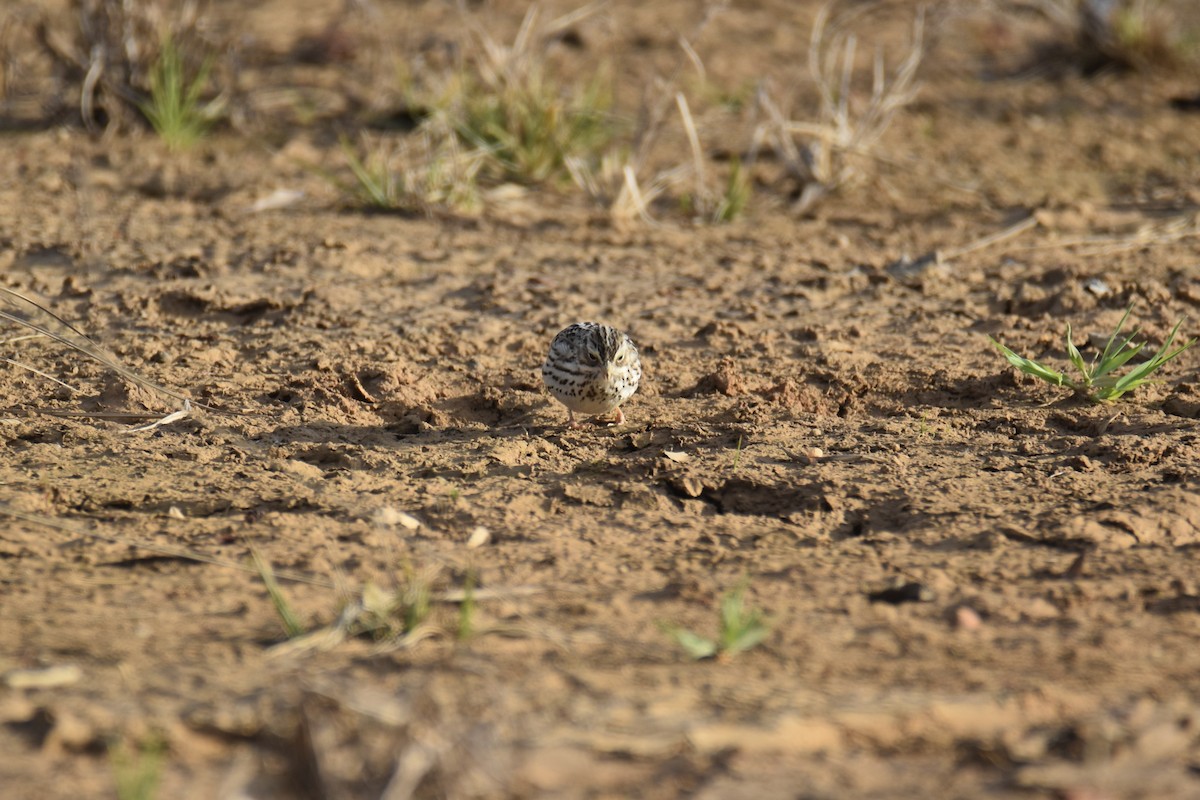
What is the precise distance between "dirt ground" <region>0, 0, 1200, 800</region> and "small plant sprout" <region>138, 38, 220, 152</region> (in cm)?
16

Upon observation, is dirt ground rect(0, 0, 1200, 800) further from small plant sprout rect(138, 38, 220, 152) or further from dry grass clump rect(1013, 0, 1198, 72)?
dry grass clump rect(1013, 0, 1198, 72)

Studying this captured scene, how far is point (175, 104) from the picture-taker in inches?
341

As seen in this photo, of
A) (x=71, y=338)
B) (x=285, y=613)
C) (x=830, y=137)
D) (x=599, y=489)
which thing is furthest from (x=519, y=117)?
(x=285, y=613)

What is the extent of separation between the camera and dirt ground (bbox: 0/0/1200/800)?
328cm

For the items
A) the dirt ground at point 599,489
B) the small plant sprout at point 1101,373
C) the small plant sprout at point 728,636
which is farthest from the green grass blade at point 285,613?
the small plant sprout at point 1101,373

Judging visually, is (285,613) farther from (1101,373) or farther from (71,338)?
(1101,373)

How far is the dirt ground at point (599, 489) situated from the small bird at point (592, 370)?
0.71 ft

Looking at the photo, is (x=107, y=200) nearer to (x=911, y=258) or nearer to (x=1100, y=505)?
(x=911, y=258)

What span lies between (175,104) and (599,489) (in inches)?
205

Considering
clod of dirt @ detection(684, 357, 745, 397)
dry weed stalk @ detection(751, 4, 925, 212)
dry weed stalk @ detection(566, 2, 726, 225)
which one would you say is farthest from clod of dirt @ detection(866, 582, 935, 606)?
dry weed stalk @ detection(751, 4, 925, 212)

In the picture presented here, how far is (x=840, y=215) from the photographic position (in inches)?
324

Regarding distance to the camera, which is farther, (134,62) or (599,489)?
(134,62)

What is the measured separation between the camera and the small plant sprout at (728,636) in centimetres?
367

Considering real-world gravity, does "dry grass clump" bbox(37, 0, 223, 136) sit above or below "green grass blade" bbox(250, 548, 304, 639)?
above
